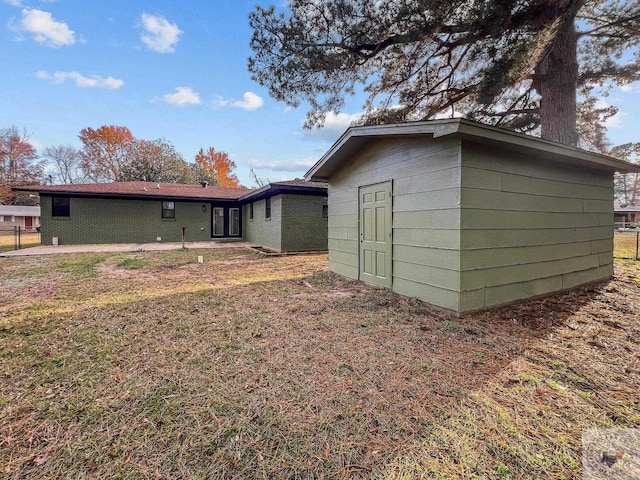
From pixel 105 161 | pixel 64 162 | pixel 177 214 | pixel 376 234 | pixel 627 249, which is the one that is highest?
pixel 64 162

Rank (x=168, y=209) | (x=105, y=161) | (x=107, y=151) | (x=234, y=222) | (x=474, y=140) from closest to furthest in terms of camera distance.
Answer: (x=474, y=140) → (x=168, y=209) → (x=234, y=222) → (x=107, y=151) → (x=105, y=161)

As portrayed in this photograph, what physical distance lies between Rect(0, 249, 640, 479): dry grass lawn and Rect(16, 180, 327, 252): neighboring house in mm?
6737

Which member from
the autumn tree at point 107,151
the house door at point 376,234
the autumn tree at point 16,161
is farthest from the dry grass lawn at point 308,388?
the autumn tree at point 16,161

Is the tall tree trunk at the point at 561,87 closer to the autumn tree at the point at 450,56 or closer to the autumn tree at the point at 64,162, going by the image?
the autumn tree at the point at 450,56

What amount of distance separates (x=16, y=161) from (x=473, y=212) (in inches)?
1676

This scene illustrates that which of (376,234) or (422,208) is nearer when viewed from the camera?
(422,208)

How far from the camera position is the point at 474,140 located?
3.74 metres

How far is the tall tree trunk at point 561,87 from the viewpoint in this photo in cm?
670

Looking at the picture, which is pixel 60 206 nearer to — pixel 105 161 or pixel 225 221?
pixel 225 221

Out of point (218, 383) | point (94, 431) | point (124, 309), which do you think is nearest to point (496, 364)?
point (218, 383)

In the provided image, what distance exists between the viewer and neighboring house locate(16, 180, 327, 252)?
1087cm

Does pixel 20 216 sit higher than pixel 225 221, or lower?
higher

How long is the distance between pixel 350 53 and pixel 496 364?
686 centimetres

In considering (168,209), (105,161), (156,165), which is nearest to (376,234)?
(168,209)
